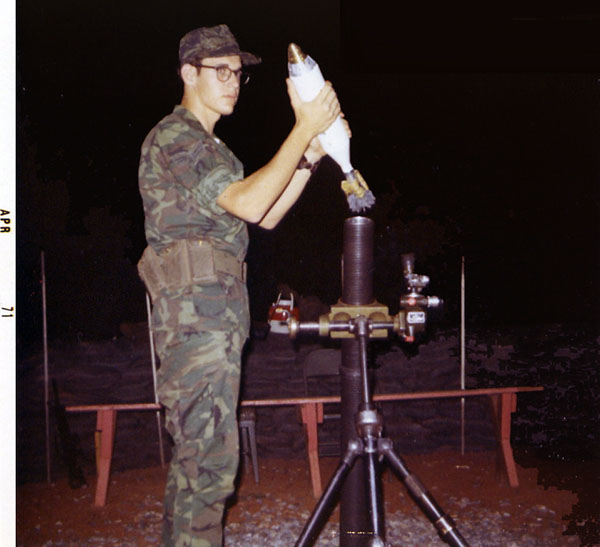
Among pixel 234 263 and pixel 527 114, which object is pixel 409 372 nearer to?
pixel 527 114

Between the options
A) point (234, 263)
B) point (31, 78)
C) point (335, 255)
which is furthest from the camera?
point (335, 255)

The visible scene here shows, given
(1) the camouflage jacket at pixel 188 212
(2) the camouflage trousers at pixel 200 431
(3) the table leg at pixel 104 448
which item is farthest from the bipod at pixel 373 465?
(3) the table leg at pixel 104 448

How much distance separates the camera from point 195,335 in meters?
2.00

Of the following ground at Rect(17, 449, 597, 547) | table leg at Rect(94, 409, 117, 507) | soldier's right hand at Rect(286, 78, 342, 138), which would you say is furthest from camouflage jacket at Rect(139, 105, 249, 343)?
table leg at Rect(94, 409, 117, 507)

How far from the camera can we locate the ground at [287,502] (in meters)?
3.26

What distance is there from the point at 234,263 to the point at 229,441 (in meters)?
0.71

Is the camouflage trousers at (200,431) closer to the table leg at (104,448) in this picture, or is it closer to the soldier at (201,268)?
the soldier at (201,268)

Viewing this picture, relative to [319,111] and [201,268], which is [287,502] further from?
[319,111]

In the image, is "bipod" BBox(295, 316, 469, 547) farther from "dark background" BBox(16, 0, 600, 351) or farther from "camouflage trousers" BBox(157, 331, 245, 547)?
"dark background" BBox(16, 0, 600, 351)

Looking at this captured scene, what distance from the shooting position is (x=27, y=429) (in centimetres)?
445

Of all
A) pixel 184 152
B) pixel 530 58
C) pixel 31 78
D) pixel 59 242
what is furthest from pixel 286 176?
pixel 59 242

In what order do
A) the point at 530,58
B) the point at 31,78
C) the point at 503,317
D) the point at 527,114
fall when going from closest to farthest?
the point at 530,58
the point at 31,78
the point at 527,114
the point at 503,317

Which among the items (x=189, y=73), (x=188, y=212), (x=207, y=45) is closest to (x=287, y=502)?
(x=188, y=212)

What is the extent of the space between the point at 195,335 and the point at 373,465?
847 mm
